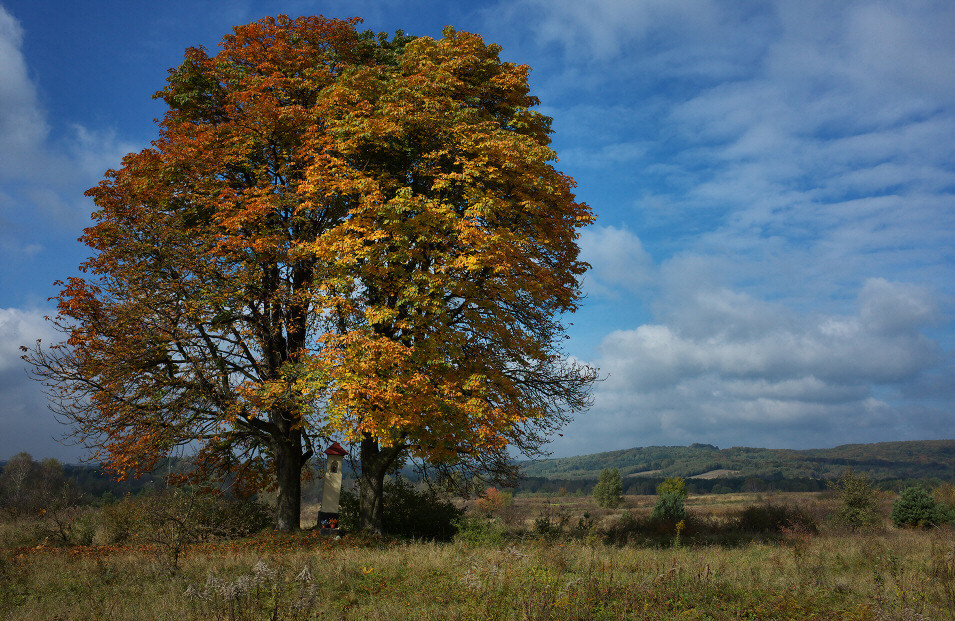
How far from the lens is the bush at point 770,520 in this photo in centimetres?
2500

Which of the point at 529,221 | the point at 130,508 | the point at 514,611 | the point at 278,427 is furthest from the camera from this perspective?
the point at 130,508

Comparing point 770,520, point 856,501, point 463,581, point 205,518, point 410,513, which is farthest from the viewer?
point 770,520

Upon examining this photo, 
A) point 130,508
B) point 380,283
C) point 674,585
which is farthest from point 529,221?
point 130,508

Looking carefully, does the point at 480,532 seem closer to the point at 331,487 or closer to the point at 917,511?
the point at 331,487

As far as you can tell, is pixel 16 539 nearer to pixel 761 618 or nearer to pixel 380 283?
pixel 380 283

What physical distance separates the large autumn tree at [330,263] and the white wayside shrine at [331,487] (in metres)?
3.02

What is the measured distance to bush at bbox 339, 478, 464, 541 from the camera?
17.5m

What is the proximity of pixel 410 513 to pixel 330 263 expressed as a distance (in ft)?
30.8

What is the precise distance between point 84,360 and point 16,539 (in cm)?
779

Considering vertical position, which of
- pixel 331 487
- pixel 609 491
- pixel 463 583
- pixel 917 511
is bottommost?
pixel 609 491

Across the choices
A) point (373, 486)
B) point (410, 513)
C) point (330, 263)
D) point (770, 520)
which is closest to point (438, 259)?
point (330, 263)

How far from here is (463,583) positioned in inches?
325

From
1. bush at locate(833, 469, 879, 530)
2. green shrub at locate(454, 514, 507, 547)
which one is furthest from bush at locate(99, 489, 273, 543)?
bush at locate(833, 469, 879, 530)

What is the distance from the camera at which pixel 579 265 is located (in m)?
16.8
